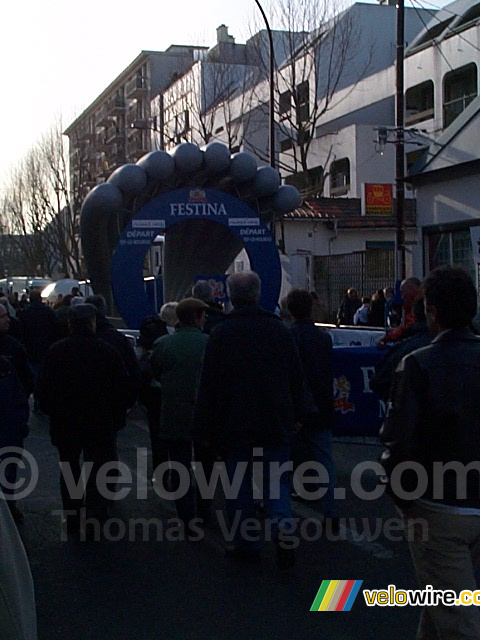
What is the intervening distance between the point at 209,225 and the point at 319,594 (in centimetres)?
1721

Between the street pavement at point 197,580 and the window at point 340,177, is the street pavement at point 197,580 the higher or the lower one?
the lower one

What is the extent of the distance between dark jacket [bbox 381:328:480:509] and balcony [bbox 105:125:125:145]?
75.8 metres

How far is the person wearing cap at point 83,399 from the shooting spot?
20.7 ft

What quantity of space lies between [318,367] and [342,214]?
24004mm

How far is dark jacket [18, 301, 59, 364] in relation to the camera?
12.4 metres

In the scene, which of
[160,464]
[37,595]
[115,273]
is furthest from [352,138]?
[37,595]

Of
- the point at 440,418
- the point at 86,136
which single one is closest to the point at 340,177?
the point at 440,418

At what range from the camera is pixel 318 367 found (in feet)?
21.6

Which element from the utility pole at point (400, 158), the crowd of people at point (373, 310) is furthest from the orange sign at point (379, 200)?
the crowd of people at point (373, 310)

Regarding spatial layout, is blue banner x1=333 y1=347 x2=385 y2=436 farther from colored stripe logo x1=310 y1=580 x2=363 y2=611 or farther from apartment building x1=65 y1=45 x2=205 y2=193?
apartment building x1=65 y1=45 x2=205 y2=193

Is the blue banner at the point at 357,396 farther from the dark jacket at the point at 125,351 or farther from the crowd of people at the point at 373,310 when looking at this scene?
the crowd of people at the point at 373,310

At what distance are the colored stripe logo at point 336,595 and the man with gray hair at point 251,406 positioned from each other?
1.24 feet

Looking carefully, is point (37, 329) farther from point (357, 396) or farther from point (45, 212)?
point (45, 212)

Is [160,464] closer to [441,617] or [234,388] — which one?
[234,388]
